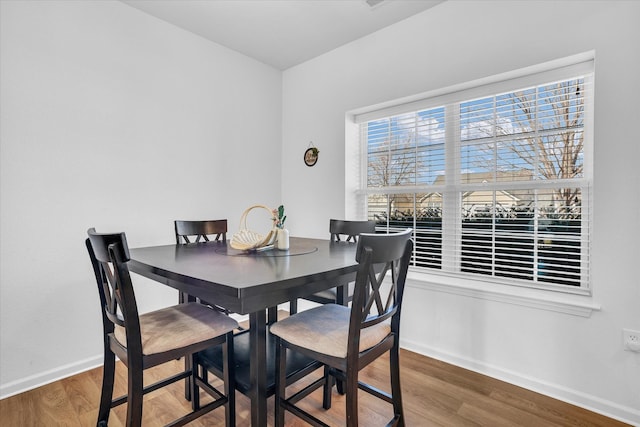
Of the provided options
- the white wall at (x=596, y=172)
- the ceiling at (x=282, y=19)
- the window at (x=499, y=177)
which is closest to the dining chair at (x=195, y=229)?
the white wall at (x=596, y=172)

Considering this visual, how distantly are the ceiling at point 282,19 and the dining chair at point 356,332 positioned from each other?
1984mm

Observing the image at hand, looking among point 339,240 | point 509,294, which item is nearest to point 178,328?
point 339,240

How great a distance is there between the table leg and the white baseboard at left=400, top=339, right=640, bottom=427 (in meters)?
1.59

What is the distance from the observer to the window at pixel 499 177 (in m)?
2.05

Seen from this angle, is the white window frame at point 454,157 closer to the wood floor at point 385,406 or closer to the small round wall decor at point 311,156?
the small round wall decor at point 311,156

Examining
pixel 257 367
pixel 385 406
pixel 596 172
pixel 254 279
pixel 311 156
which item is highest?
pixel 311 156

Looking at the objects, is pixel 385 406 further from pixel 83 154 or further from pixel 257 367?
pixel 83 154

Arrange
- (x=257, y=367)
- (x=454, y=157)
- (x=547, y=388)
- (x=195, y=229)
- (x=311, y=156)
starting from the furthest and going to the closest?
1. (x=311, y=156)
2. (x=454, y=157)
3. (x=195, y=229)
4. (x=547, y=388)
5. (x=257, y=367)

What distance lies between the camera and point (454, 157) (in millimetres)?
2543

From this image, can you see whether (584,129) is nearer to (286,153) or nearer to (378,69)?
(378,69)

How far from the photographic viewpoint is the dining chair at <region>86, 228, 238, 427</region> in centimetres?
129

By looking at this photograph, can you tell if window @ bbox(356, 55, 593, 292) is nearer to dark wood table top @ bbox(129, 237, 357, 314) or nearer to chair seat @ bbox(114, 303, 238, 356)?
dark wood table top @ bbox(129, 237, 357, 314)

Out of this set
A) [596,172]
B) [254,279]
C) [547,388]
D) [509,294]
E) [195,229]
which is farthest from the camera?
[195,229]

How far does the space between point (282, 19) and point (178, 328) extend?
246cm
